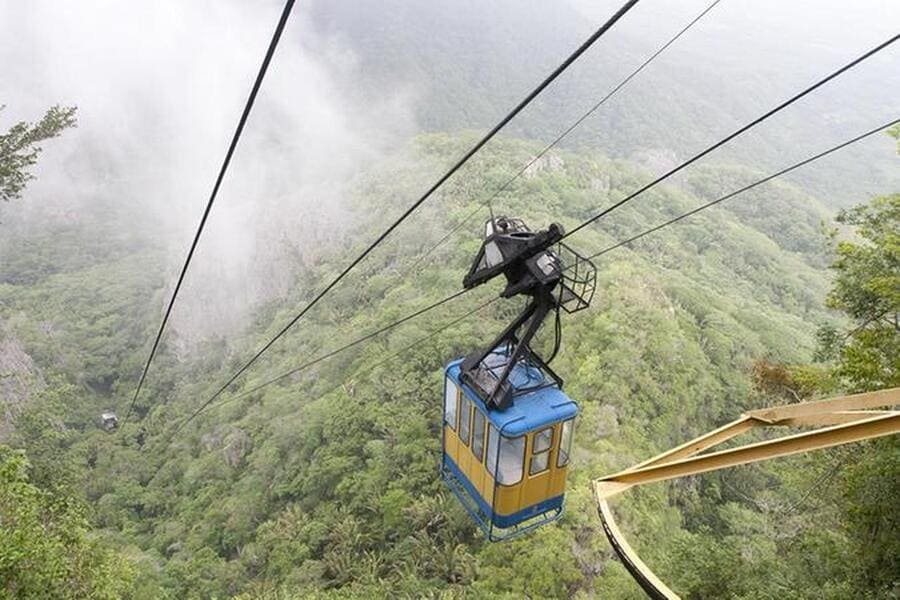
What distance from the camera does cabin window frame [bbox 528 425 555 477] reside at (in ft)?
31.9

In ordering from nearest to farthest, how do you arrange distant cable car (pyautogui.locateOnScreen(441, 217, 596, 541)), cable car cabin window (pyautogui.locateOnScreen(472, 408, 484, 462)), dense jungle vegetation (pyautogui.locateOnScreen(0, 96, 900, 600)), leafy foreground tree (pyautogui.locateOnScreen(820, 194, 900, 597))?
distant cable car (pyautogui.locateOnScreen(441, 217, 596, 541)), cable car cabin window (pyautogui.locateOnScreen(472, 408, 484, 462)), leafy foreground tree (pyautogui.locateOnScreen(820, 194, 900, 597)), dense jungle vegetation (pyautogui.locateOnScreen(0, 96, 900, 600))

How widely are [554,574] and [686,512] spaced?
8.24 meters

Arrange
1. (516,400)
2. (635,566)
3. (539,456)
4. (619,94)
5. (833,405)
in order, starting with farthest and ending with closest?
(619,94) < (539,456) < (516,400) < (833,405) < (635,566)

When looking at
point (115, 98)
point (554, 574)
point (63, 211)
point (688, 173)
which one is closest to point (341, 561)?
point (554, 574)

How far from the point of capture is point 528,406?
986 centimetres

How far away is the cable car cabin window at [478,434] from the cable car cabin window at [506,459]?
0.26 m

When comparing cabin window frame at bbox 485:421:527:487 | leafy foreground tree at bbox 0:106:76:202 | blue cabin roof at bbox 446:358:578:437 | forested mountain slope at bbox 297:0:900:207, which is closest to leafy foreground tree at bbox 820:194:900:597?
blue cabin roof at bbox 446:358:578:437

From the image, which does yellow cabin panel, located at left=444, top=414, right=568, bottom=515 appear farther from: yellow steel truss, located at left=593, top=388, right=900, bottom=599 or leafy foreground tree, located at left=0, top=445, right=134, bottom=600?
leafy foreground tree, located at left=0, top=445, right=134, bottom=600

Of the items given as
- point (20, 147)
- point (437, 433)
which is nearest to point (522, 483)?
point (437, 433)

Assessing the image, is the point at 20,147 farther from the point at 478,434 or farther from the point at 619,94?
the point at 619,94

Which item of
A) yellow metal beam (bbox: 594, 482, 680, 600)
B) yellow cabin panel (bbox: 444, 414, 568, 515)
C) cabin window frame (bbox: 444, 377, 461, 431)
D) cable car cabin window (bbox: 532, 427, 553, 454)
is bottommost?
yellow metal beam (bbox: 594, 482, 680, 600)

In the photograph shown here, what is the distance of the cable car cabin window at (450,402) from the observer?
10.9 metres

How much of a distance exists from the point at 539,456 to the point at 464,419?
144 centimetres

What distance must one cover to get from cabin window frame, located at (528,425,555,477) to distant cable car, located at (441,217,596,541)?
0.7 inches
